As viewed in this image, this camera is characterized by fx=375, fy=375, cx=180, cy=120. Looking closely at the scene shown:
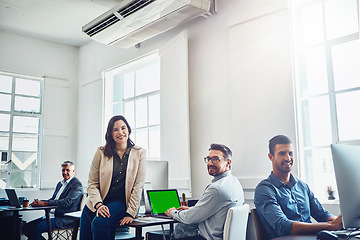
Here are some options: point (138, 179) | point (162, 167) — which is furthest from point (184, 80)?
point (138, 179)

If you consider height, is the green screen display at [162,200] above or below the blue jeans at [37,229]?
above

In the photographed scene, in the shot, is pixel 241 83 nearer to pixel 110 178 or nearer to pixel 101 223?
pixel 110 178

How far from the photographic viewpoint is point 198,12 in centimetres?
467

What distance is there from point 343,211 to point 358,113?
213 centimetres

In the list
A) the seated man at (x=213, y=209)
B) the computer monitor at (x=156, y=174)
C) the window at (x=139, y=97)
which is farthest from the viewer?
the window at (x=139, y=97)

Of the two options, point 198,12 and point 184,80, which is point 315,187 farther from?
point 198,12

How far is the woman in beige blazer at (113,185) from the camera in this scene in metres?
3.11

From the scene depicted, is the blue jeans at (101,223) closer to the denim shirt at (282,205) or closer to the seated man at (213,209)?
the seated man at (213,209)

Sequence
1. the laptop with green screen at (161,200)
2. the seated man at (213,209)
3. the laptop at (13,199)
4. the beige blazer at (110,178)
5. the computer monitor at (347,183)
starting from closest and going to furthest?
the computer monitor at (347,183) < the seated man at (213,209) < the beige blazer at (110,178) < the laptop with green screen at (161,200) < the laptop at (13,199)

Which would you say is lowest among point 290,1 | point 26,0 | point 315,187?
point 315,187

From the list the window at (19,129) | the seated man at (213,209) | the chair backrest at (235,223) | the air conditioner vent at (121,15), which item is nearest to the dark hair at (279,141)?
the seated man at (213,209)

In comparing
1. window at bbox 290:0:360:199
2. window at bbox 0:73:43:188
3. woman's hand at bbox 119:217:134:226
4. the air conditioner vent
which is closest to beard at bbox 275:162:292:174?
window at bbox 290:0:360:199

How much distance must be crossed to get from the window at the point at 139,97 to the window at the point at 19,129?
1.48 metres

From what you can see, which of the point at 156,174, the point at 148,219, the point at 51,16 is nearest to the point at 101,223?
the point at 148,219
